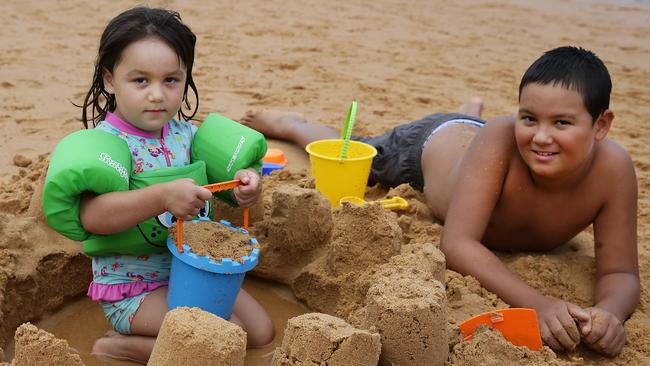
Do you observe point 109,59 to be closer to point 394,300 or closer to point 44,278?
point 44,278

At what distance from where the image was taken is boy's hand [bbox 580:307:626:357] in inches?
98.8

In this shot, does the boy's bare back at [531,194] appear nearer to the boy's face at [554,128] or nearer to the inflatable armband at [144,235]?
the boy's face at [554,128]

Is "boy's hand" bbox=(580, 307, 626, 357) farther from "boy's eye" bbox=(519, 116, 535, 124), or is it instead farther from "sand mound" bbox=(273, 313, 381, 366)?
"sand mound" bbox=(273, 313, 381, 366)

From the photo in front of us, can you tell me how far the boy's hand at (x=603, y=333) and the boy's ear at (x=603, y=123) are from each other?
0.70 m

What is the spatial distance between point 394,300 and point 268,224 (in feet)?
3.63

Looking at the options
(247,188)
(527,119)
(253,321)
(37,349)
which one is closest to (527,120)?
(527,119)

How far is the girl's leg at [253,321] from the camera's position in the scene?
2619mm

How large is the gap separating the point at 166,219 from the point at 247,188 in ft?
0.95

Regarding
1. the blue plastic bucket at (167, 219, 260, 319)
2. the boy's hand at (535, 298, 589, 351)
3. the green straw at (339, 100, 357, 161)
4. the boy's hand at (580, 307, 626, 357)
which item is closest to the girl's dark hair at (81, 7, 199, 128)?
the blue plastic bucket at (167, 219, 260, 319)

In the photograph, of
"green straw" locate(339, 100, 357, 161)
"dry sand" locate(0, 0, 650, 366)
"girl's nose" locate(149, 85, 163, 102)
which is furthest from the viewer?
"green straw" locate(339, 100, 357, 161)

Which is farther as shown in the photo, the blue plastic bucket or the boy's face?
the boy's face

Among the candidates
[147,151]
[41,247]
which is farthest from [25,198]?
[147,151]

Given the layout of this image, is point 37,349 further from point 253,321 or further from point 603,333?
point 603,333

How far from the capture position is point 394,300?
204 cm
